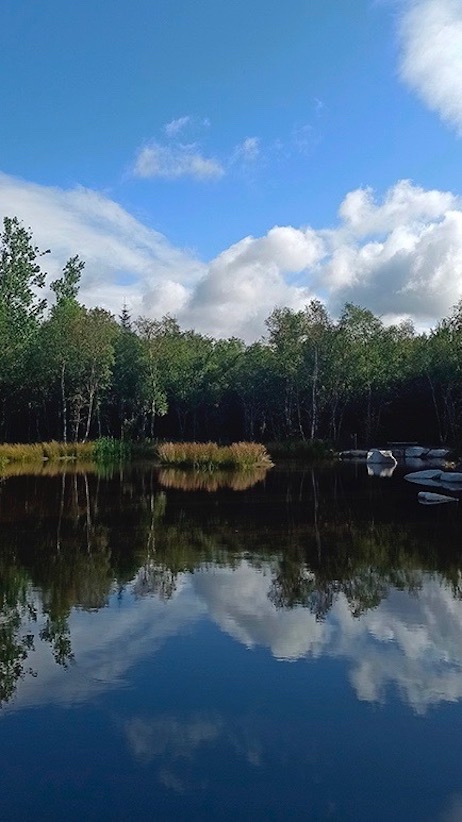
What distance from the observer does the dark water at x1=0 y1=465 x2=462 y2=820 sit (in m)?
4.38

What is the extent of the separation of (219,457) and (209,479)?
5842 millimetres

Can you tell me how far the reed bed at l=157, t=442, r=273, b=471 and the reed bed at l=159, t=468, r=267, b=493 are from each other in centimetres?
69

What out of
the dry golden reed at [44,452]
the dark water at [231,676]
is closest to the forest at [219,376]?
the dry golden reed at [44,452]

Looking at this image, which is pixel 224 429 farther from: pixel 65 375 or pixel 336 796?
pixel 336 796

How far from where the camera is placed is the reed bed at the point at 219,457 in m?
33.2

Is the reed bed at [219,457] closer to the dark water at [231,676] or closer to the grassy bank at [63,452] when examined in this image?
the grassy bank at [63,452]

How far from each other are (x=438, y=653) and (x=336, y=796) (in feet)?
9.81

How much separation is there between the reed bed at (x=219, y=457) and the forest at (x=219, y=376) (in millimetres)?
14774

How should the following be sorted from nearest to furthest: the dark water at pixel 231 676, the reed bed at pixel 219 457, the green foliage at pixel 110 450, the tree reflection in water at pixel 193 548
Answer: the dark water at pixel 231 676
the tree reflection in water at pixel 193 548
the reed bed at pixel 219 457
the green foliage at pixel 110 450

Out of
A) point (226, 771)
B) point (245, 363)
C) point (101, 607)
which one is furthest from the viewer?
point (245, 363)

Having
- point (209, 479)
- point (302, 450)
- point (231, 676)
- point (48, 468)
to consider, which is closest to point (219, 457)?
point (209, 479)

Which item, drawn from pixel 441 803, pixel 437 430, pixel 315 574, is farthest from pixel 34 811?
pixel 437 430

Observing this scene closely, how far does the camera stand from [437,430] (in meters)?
52.8

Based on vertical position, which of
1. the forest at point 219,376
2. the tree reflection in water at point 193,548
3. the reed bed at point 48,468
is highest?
the forest at point 219,376
